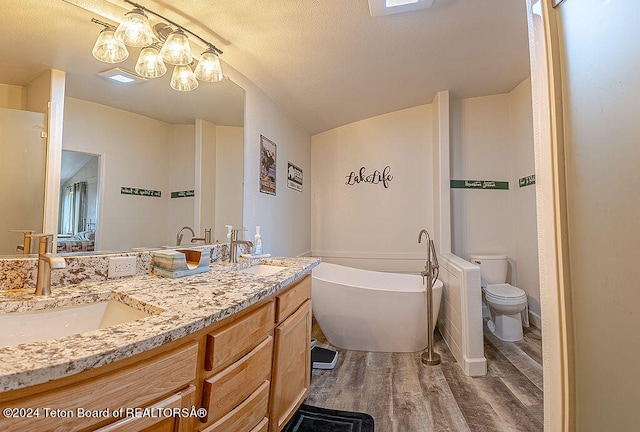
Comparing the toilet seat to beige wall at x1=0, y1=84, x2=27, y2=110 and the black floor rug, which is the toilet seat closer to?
the black floor rug

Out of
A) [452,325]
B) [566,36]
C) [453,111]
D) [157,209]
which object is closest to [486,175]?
[453,111]

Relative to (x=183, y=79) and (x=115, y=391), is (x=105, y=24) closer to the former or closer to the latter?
(x=183, y=79)

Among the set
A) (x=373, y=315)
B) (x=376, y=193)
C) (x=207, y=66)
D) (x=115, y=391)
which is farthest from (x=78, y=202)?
(x=376, y=193)

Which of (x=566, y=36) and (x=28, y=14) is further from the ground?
(x=28, y=14)

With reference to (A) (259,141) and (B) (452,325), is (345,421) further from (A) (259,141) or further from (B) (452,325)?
(A) (259,141)

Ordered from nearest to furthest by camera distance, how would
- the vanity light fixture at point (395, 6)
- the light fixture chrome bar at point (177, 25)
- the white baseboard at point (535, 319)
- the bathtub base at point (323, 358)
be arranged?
the light fixture chrome bar at point (177, 25) < the vanity light fixture at point (395, 6) < the bathtub base at point (323, 358) < the white baseboard at point (535, 319)

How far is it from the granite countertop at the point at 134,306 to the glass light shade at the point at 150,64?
1107 millimetres

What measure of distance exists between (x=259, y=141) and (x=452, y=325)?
7.71ft

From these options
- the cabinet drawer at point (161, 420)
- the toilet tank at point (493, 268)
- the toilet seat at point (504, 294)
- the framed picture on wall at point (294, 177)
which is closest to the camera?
the cabinet drawer at point (161, 420)

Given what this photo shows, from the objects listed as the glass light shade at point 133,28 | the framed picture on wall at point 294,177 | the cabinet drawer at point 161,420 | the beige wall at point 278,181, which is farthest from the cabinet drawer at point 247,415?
the framed picture on wall at point 294,177

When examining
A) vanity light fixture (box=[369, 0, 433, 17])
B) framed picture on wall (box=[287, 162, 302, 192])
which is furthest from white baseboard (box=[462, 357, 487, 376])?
vanity light fixture (box=[369, 0, 433, 17])

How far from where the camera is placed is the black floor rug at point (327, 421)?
1.61 metres

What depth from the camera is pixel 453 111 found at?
133 inches

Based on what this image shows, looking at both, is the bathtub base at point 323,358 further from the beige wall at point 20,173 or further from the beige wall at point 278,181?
the beige wall at point 20,173
